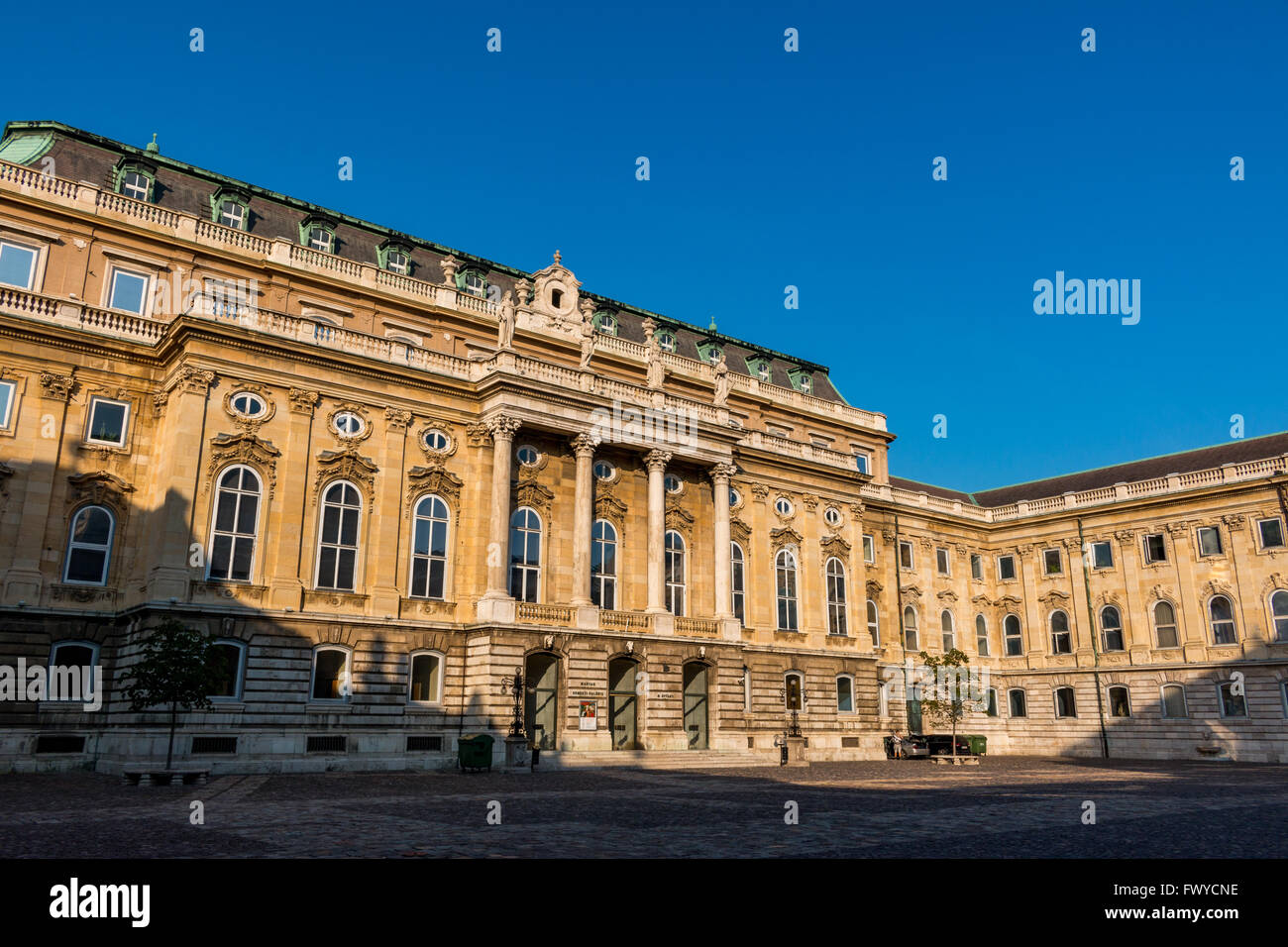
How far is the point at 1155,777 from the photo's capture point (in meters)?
32.7

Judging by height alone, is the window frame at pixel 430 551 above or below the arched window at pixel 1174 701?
above

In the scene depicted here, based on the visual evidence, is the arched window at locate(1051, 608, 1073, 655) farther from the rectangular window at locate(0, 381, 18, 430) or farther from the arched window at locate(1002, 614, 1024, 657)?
the rectangular window at locate(0, 381, 18, 430)

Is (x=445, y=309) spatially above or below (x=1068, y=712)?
above

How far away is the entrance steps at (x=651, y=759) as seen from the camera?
A: 34.3 metres

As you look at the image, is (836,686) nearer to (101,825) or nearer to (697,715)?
(697,715)

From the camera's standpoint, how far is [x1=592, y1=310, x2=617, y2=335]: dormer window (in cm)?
5088

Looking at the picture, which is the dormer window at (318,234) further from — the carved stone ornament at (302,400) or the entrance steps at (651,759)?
the entrance steps at (651,759)

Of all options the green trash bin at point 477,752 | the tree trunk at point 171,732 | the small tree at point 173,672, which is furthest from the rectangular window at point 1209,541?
the tree trunk at point 171,732

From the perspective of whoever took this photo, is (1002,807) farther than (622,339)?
No

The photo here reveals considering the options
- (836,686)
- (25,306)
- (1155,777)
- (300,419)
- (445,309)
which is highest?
(445,309)

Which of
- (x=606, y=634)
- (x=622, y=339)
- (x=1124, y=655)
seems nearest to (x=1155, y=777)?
(x=606, y=634)

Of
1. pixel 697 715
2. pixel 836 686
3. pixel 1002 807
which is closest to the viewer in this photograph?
pixel 1002 807

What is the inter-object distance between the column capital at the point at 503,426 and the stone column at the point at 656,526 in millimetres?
6813
